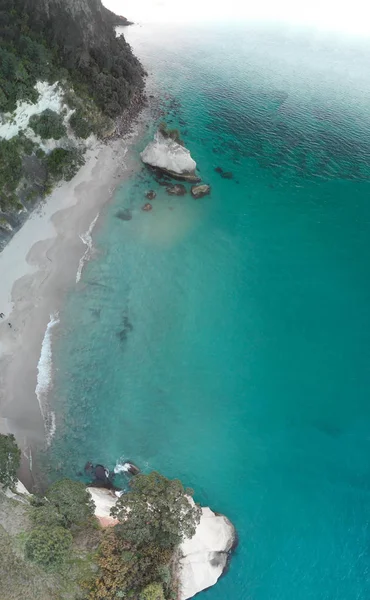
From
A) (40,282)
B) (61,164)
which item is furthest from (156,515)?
(61,164)

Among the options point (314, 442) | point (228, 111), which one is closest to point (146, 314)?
point (314, 442)

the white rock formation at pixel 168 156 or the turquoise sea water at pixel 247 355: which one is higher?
the white rock formation at pixel 168 156

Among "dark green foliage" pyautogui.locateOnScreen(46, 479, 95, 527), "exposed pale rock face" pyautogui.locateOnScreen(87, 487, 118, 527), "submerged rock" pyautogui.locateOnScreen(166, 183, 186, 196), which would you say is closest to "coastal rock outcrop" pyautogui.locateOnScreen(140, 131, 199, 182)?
"submerged rock" pyautogui.locateOnScreen(166, 183, 186, 196)

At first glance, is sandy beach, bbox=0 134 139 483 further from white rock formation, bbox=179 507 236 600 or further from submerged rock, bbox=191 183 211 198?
white rock formation, bbox=179 507 236 600

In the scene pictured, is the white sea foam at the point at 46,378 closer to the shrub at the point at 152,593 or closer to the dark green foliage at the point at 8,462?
the dark green foliage at the point at 8,462

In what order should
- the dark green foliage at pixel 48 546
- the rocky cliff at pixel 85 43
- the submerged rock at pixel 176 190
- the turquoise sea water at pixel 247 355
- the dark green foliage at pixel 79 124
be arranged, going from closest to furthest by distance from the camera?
1. the dark green foliage at pixel 48 546
2. the turquoise sea water at pixel 247 355
3. the rocky cliff at pixel 85 43
4. the dark green foliage at pixel 79 124
5. the submerged rock at pixel 176 190

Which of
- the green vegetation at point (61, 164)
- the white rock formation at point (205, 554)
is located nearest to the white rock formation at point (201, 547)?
the white rock formation at point (205, 554)

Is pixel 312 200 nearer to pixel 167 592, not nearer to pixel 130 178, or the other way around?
pixel 130 178

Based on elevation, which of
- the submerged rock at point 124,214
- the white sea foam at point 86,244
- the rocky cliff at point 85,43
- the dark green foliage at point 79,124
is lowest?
the white sea foam at point 86,244

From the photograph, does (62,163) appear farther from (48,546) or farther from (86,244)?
(48,546)
